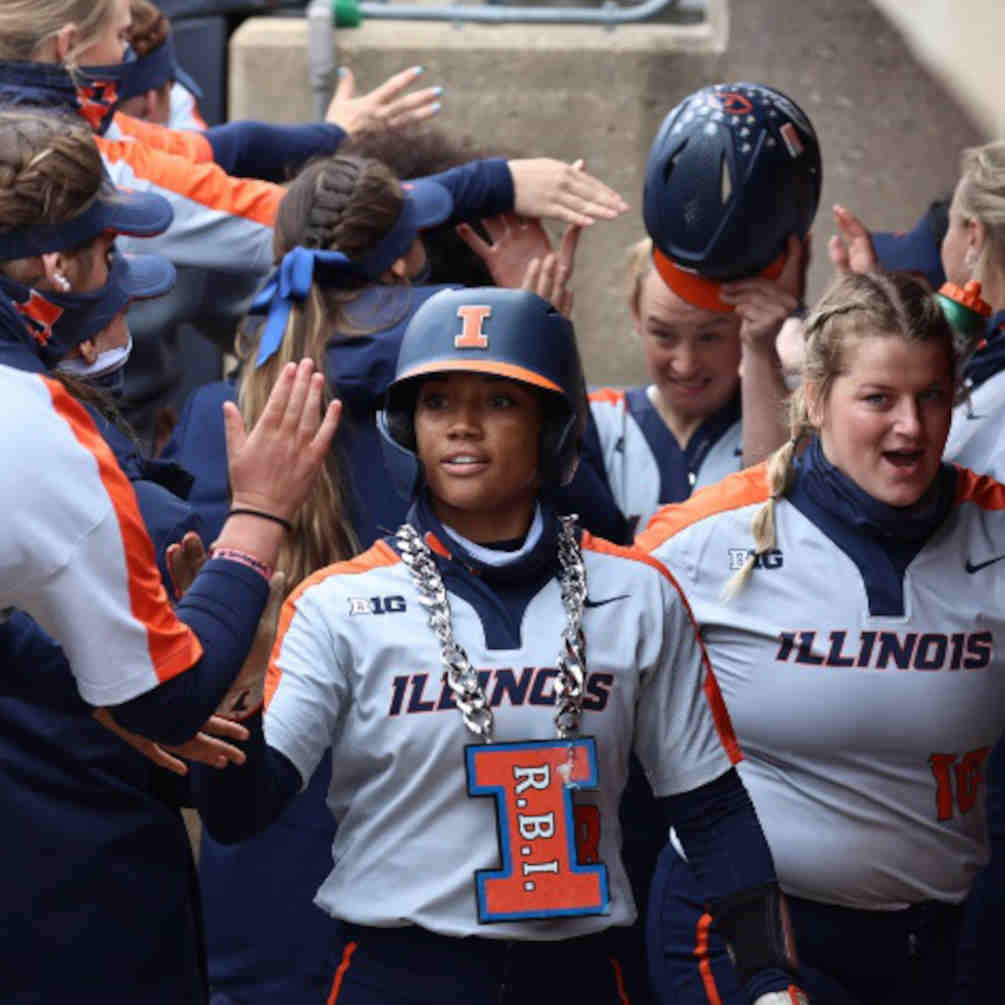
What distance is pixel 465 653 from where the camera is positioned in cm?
339

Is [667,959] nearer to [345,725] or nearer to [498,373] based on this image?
[345,725]

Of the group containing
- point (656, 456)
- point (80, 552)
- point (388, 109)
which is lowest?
point (656, 456)

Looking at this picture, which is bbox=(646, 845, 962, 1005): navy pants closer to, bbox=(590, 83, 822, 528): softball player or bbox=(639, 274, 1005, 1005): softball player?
bbox=(639, 274, 1005, 1005): softball player

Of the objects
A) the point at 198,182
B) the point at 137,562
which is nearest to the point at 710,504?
the point at 137,562

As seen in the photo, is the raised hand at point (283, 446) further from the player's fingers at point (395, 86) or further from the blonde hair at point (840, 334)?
the player's fingers at point (395, 86)

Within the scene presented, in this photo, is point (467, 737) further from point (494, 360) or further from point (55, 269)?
point (55, 269)

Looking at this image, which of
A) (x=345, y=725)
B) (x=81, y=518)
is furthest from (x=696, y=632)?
(x=81, y=518)

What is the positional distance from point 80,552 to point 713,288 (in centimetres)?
215

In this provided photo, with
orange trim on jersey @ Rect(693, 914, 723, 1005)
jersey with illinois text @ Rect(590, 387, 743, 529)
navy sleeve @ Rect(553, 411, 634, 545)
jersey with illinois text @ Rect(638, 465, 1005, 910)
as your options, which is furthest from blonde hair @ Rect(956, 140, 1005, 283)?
orange trim on jersey @ Rect(693, 914, 723, 1005)

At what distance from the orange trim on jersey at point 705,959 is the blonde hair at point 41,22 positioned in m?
2.46

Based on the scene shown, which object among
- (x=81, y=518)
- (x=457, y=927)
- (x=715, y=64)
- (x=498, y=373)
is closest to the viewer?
(x=81, y=518)

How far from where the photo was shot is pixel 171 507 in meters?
3.44

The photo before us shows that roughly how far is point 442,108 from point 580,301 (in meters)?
0.80

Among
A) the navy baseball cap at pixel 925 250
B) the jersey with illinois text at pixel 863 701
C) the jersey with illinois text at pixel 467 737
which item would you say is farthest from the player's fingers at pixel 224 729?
the navy baseball cap at pixel 925 250
